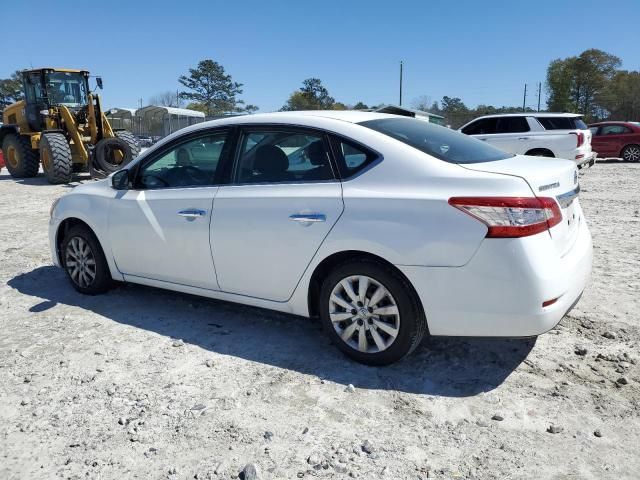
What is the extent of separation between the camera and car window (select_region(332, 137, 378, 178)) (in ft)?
10.8

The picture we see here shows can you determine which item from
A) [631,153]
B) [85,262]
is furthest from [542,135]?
[85,262]

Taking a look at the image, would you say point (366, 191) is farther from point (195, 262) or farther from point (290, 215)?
point (195, 262)

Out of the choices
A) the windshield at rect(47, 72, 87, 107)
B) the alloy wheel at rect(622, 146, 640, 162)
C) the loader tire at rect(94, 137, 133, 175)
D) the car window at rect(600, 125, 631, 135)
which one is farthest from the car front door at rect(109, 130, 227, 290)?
the alloy wheel at rect(622, 146, 640, 162)

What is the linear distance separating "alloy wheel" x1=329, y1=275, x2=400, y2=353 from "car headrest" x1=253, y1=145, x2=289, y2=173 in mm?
959

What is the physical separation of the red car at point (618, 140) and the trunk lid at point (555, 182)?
17396 mm

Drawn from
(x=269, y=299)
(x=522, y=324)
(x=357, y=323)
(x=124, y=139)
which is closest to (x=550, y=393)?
(x=522, y=324)

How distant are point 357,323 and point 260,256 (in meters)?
0.82

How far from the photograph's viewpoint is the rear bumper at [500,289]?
109 inches

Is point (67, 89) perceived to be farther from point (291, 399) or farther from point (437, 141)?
point (291, 399)

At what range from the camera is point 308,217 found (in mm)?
3316

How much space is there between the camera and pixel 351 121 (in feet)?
11.5

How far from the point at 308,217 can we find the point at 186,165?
4.49 feet

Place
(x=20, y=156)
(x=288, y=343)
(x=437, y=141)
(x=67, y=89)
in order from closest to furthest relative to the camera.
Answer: (x=437, y=141) < (x=288, y=343) < (x=67, y=89) < (x=20, y=156)

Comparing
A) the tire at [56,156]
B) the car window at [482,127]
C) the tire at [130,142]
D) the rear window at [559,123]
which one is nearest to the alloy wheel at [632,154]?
the rear window at [559,123]
